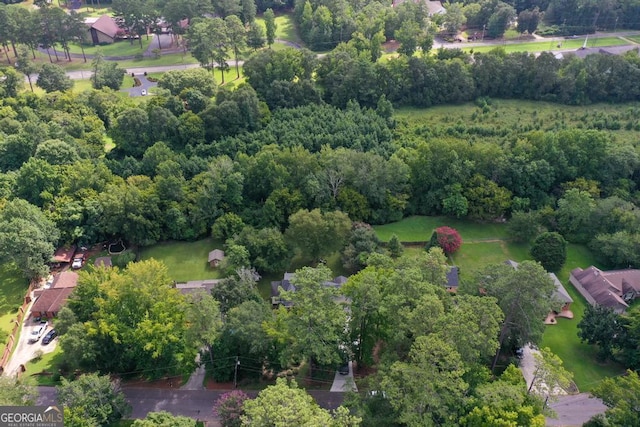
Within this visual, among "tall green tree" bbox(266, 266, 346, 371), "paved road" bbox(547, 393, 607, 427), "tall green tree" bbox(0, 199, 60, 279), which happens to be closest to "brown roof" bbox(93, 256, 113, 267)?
"tall green tree" bbox(0, 199, 60, 279)

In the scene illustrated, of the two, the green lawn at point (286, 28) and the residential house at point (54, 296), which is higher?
the green lawn at point (286, 28)

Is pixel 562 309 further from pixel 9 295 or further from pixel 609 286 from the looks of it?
pixel 9 295

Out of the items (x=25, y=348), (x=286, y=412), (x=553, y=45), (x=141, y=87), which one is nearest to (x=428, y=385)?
(x=286, y=412)

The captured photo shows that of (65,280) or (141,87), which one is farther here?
(141,87)

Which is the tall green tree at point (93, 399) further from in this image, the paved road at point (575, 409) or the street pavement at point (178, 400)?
the paved road at point (575, 409)

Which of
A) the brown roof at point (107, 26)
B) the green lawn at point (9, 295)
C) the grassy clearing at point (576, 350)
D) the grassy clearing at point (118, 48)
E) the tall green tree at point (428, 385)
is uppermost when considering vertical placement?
the brown roof at point (107, 26)

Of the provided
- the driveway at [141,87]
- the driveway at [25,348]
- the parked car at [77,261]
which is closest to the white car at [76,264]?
the parked car at [77,261]

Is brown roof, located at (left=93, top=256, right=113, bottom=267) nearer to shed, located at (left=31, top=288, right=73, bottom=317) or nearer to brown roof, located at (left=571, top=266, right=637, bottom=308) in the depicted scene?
shed, located at (left=31, top=288, right=73, bottom=317)
